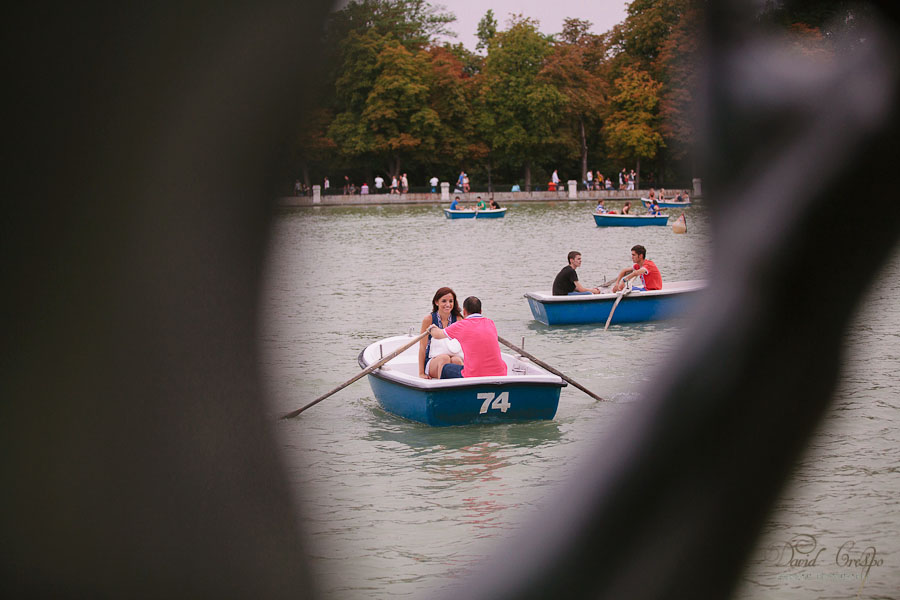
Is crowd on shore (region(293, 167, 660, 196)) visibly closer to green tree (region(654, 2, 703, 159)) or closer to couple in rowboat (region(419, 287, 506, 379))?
green tree (region(654, 2, 703, 159))

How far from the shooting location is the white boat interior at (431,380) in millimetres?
7574

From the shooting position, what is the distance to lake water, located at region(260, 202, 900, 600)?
16.3ft

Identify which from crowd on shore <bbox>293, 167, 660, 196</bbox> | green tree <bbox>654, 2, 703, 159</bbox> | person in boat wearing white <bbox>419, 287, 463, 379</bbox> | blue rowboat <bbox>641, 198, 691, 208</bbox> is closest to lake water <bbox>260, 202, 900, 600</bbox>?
person in boat wearing white <bbox>419, 287, 463, 379</bbox>

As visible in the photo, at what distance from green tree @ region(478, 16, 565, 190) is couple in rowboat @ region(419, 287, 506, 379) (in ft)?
A: 148

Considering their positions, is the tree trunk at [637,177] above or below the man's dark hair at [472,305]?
above

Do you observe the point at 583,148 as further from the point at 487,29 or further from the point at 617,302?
the point at 617,302

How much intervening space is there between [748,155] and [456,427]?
468 cm

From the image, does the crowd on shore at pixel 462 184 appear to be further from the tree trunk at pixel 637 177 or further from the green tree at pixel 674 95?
the green tree at pixel 674 95

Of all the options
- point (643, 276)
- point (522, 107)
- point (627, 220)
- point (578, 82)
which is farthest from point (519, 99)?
point (643, 276)

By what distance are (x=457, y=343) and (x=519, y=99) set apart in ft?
152

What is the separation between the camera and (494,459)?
7.12m
